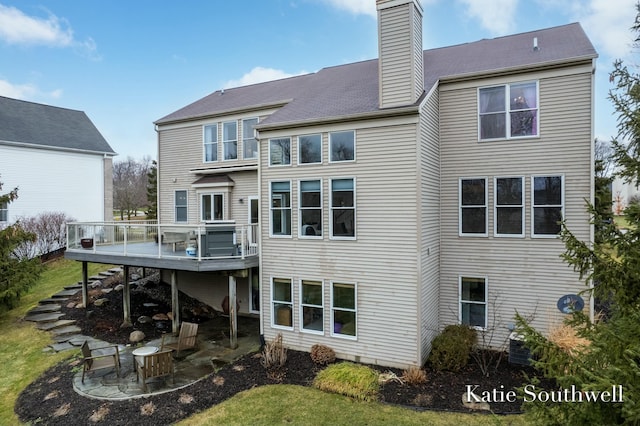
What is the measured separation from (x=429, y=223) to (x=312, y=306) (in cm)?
431

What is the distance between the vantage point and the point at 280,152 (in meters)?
11.5

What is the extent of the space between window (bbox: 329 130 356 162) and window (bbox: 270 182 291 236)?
5.92 feet

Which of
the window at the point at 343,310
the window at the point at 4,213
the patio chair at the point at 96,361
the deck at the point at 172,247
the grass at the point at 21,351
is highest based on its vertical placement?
the window at the point at 4,213

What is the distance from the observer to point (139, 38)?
960 inches

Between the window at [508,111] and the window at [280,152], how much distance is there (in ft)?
19.7

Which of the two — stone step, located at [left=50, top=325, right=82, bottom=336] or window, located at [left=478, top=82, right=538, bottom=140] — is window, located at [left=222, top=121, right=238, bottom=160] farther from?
window, located at [left=478, top=82, right=538, bottom=140]

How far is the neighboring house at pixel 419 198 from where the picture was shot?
9.73m

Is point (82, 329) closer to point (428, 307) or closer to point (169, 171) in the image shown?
point (169, 171)

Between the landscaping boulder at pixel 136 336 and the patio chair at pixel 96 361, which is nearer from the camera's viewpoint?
the patio chair at pixel 96 361

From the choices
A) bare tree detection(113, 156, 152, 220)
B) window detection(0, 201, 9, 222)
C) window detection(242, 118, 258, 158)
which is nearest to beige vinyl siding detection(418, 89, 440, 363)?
window detection(242, 118, 258, 158)

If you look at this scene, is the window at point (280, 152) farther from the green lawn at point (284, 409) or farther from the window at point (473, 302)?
the window at point (473, 302)

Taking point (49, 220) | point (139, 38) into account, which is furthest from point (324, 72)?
point (49, 220)

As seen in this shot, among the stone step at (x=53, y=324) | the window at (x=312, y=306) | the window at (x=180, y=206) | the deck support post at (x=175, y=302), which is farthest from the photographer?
the window at (x=180, y=206)

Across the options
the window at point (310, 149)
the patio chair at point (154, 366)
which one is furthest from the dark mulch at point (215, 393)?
the window at point (310, 149)
